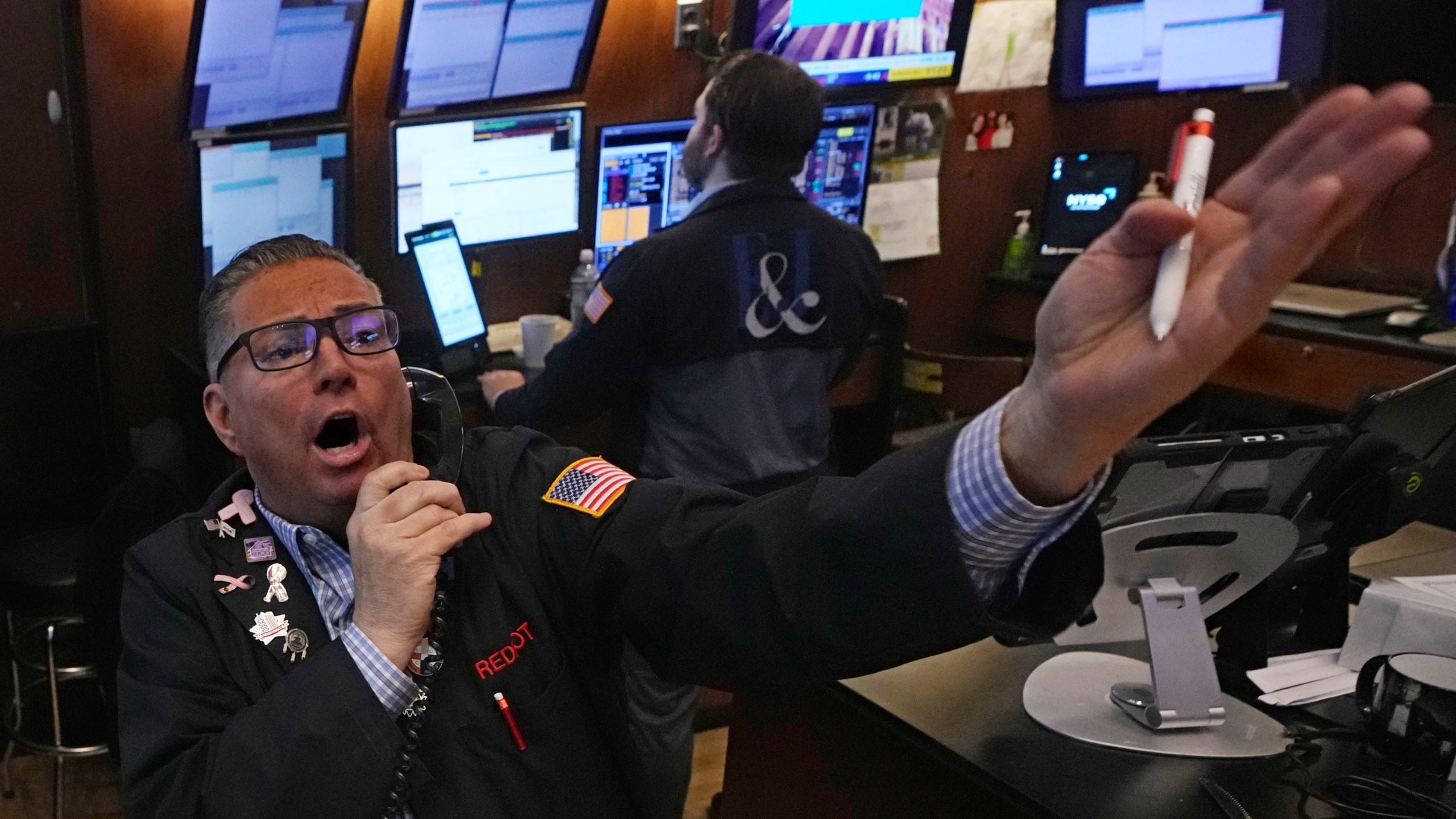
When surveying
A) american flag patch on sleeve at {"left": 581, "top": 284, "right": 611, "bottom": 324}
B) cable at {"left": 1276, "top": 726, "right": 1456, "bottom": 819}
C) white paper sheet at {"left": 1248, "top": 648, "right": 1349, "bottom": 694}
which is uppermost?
american flag patch on sleeve at {"left": 581, "top": 284, "right": 611, "bottom": 324}

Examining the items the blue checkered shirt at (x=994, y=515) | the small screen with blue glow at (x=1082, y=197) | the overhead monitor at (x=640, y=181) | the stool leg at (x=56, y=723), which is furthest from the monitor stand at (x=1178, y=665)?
the small screen with blue glow at (x=1082, y=197)

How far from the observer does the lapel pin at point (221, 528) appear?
1328mm

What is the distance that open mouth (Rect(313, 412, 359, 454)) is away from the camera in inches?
52.6

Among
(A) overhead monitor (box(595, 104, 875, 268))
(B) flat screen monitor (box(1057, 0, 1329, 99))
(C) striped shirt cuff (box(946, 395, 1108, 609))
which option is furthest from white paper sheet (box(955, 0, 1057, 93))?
(C) striped shirt cuff (box(946, 395, 1108, 609))

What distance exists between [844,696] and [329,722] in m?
0.84

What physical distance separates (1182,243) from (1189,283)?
0.11 ft

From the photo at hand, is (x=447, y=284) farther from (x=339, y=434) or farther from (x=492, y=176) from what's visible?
(x=339, y=434)

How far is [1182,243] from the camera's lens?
854mm

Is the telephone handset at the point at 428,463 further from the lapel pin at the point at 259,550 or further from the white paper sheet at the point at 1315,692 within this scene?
the white paper sheet at the point at 1315,692

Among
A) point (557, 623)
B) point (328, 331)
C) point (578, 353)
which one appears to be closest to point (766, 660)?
point (557, 623)

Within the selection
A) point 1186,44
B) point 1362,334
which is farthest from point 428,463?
point 1186,44

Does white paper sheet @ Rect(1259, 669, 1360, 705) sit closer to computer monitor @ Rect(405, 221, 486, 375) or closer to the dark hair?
the dark hair

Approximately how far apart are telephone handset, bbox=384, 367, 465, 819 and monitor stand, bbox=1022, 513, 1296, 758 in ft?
2.66

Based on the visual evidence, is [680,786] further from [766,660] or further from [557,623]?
[766,660]
